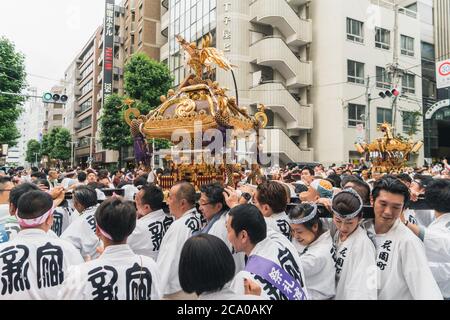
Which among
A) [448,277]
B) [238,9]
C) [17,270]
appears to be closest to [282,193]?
[448,277]

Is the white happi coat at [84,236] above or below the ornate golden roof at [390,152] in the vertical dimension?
below

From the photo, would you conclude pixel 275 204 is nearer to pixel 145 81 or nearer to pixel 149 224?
pixel 149 224

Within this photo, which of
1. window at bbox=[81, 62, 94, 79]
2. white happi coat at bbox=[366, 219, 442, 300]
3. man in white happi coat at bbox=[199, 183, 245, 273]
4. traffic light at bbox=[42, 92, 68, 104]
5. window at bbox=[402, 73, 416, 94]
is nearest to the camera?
white happi coat at bbox=[366, 219, 442, 300]

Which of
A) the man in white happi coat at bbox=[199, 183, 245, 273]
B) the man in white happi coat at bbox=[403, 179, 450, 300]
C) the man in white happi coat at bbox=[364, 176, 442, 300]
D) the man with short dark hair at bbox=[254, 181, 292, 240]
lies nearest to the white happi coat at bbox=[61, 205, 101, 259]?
the man in white happi coat at bbox=[199, 183, 245, 273]

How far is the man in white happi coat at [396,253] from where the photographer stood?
2.24 meters

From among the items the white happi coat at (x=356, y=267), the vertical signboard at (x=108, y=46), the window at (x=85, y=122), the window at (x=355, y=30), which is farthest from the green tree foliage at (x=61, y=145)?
the white happi coat at (x=356, y=267)

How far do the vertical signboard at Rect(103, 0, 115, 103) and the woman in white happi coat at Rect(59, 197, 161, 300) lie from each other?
33811 mm

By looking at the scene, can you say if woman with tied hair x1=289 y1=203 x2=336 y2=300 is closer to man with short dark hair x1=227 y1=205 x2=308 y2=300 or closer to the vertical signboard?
man with short dark hair x1=227 y1=205 x2=308 y2=300

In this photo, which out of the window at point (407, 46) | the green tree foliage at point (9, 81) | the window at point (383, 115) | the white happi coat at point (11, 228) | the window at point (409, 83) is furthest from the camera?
the window at point (409, 83)

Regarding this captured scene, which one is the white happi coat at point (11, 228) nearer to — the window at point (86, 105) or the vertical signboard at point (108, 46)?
the vertical signboard at point (108, 46)

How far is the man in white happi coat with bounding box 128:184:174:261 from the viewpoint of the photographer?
3.64m

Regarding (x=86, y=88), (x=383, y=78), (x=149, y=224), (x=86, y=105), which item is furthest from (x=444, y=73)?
(x=86, y=88)

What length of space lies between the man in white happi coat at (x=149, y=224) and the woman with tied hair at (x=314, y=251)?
1.62 meters

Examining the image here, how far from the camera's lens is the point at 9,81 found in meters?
16.7
